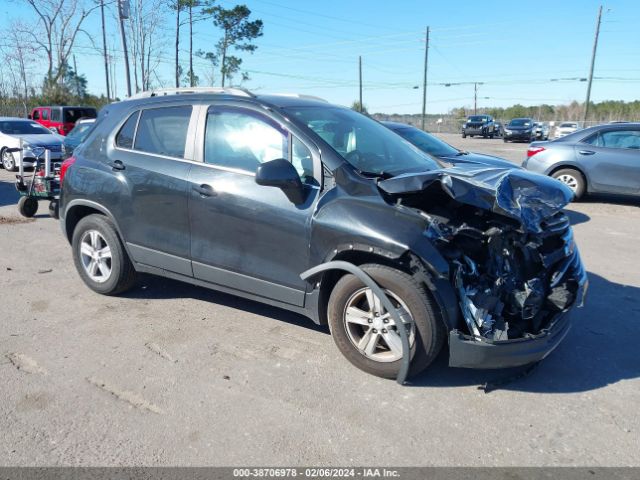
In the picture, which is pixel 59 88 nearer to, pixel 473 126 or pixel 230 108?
pixel 473 126

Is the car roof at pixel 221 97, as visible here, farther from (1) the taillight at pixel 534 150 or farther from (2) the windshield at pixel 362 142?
(1) the taillight at pixel 534 150

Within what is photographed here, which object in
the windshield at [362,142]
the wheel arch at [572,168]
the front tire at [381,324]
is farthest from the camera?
the wheel arch at [572,168]

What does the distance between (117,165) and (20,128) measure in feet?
47.0

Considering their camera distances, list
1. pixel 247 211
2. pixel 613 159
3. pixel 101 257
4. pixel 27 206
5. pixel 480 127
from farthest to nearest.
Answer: pixel 480 127 → pixel 613 159 → pixel 27 206 → pixel 101 257 → pixel 247 211

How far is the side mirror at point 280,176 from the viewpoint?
11.5 ft

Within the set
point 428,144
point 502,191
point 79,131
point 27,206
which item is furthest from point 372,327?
point 79,131

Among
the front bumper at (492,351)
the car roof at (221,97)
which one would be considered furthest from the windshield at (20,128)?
the front bumper at (492,351)

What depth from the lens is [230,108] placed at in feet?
13.7

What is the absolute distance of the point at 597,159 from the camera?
979 cm

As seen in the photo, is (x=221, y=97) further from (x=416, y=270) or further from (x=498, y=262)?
(x=498, y=262)

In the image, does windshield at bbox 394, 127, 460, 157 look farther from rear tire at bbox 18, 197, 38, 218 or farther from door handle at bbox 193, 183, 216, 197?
rear tire at bbox 18, 197, 38, 218

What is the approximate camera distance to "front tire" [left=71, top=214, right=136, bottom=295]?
4.82 meters

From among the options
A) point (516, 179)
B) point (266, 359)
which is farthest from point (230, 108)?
point (516, 179)

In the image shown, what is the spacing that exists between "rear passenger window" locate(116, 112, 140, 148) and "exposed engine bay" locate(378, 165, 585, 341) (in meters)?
2.65
